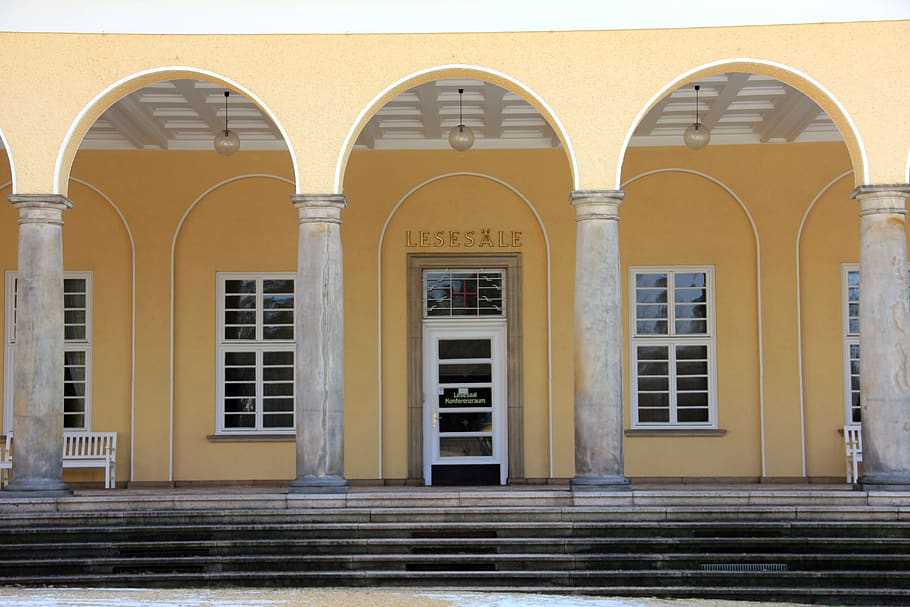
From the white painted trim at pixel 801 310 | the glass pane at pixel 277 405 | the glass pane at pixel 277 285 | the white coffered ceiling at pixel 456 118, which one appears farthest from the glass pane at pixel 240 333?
the white painted trim at pixel 801 310

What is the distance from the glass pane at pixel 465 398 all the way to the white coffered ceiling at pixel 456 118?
3.18 metres

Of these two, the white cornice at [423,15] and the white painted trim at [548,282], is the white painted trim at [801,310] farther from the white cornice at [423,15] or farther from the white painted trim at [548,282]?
the white cornice at [423,15]

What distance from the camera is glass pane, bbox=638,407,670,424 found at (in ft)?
50.3

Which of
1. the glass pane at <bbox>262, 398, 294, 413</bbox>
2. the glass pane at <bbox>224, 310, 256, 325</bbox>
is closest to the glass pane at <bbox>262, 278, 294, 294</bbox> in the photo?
the glass pane at <bbox>224, 310, 256, 325</bbox>

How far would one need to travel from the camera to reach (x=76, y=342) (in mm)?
15398

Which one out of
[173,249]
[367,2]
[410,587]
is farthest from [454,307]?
[410,587]

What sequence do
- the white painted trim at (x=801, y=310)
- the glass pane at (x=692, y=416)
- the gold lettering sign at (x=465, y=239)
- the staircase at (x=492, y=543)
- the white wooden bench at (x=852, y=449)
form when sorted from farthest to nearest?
the gold lettering sign at (x=465, y=239) < the glass pane at (x=692, y=416) < the white painted trim at (x=801, y=310) < the white wooden bench at (x=852, y=449) < the staircase at (x=492, y=543)

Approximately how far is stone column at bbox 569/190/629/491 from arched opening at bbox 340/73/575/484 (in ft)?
12.1

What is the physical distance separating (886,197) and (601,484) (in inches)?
153

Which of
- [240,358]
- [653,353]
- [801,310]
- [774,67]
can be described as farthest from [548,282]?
[774,67]

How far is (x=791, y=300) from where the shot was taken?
15.2 m

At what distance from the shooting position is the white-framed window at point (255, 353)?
15.4 m

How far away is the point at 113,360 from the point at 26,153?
4.25 metres

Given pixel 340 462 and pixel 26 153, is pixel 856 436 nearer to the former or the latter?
pixel 340 462
